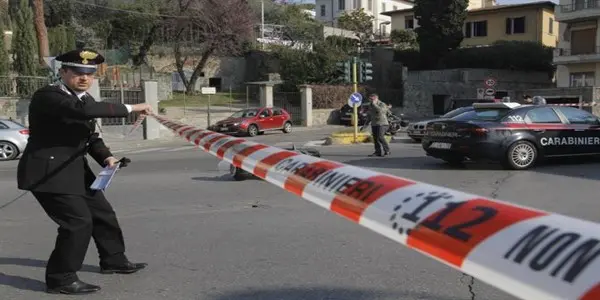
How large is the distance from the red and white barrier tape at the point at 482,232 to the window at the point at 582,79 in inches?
1755

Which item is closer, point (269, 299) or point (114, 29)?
point (269, 299)

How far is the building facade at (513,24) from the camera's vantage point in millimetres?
50969

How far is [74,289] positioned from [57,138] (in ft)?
3.54

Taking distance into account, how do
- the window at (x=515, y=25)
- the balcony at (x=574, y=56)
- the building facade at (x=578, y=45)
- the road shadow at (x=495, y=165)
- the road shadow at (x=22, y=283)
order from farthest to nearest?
the window at (x=515, y=25) < the building facade at (x=578, y=45) < the balcony at (x=574, y=56) < the road shadow at (x=495, y=165) < the road shadow at (x=22, y=283)

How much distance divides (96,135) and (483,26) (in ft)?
176

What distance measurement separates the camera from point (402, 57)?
46.6 meters

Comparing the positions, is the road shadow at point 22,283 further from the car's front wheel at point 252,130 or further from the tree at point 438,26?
the tree at point 438,26

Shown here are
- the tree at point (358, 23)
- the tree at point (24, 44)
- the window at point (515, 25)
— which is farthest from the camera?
the tree at point (358, 23)

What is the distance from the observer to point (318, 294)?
421cm

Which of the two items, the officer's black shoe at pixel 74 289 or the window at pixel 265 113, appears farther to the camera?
the window at pixel 265 113

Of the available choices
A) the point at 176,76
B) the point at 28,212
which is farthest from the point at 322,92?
the point at 28,212

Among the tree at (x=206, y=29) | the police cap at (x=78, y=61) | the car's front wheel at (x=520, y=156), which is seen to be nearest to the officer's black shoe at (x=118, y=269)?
the police cap at (x=78, y=61)

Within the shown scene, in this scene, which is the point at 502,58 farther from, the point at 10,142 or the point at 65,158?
the point at 65,158

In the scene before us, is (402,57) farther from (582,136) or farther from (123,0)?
(582,136)
